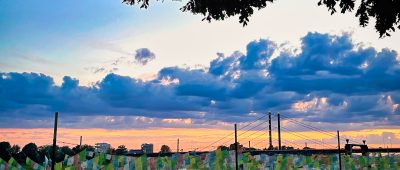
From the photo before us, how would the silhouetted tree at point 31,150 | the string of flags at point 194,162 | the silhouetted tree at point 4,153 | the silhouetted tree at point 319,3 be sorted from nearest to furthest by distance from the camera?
the silhouetted tree at point 319,3 < the string of flags at point 194,162 < the silhouetted tree at point 4,153 < the silhouetted tree at point 31,150

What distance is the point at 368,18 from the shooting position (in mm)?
11172

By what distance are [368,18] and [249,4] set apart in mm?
2883

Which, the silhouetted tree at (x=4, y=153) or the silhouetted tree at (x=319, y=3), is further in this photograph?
the silhouetted tree at (x=4, y=153)

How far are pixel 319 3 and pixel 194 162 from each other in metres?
23.7

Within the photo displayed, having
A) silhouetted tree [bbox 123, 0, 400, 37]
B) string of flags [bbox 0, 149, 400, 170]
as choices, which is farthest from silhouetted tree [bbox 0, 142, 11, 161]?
silhouetted tree [bbox 123, 0, 400, 37]

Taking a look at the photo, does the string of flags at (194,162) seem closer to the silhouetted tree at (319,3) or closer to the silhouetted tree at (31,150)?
the silhouetted tree at (319,3)

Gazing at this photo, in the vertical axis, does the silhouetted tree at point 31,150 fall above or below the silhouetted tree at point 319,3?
below

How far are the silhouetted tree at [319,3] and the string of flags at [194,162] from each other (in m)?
17.5

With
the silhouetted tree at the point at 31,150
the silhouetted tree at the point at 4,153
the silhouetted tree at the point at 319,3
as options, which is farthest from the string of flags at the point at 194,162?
the silhouetted tree at the point at 31,150

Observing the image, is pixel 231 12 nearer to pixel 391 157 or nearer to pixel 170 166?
pixel 170 166

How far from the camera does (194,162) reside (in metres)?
33.8

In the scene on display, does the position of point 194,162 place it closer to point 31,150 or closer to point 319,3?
point 319,3

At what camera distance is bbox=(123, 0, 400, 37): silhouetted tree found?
1071 cm

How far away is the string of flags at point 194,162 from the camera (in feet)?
86.7
